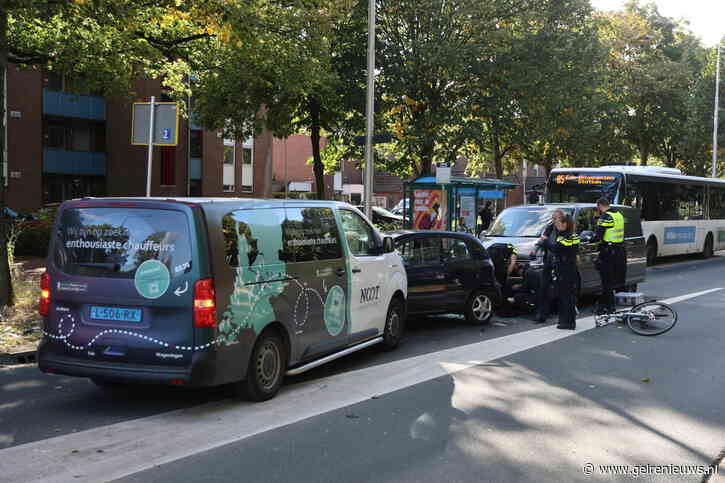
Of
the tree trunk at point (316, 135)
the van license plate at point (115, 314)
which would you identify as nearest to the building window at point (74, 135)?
the tree trunk at point (316, 135)

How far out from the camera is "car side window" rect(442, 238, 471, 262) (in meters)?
11.1

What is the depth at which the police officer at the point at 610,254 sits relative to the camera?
11.4 meters

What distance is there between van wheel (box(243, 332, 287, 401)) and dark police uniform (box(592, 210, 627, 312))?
6328 mm

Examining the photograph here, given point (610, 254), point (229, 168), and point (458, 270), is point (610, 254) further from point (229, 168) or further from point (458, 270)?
point (229, 168)

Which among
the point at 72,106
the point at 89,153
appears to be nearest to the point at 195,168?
the point at 89,153

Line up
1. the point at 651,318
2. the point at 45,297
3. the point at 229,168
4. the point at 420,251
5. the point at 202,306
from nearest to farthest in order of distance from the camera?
the point at 202,306 < the point at 45,297 < the point at 651,318 < the point at 420,251 < the point at 229,168

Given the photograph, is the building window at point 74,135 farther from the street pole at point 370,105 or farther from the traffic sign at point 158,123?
the traffic sign at point 158,123

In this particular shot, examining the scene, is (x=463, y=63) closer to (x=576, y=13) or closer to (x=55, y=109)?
(x=576, y=13)

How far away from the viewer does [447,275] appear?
10.9 metres

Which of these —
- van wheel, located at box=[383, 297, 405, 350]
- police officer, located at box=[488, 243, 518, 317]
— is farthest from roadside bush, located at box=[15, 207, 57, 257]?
van wheel, located at box=[383, 297, 405, 350]

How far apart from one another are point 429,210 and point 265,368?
649 inches

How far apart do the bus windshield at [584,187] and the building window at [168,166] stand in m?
23.6

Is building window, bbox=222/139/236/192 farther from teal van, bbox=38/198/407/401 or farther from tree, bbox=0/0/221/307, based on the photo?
teal van, bbox=38/198/407/401

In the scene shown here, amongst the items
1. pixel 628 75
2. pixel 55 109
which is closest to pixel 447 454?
pixel 55 109
